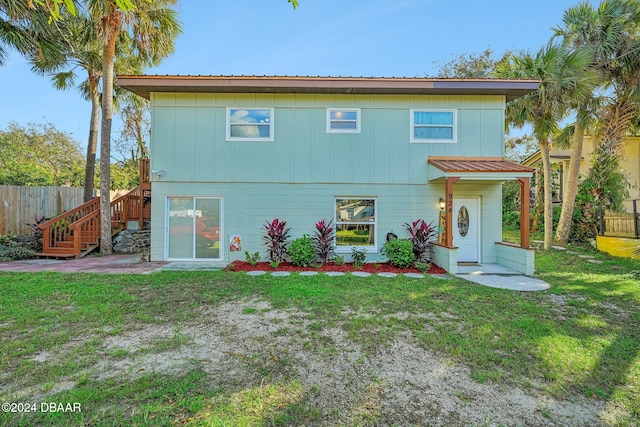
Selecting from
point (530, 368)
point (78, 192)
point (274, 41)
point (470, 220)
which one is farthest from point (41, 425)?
point (274, 41)

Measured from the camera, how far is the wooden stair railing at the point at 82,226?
8.88 meters

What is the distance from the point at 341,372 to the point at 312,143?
22.4 ft

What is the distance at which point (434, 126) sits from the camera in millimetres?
8742

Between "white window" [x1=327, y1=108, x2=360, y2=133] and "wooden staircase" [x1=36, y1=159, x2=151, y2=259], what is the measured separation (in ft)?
22.3

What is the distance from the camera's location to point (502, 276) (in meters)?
7.14

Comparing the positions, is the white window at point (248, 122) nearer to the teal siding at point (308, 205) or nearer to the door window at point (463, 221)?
the teal siding at point (308, 205)

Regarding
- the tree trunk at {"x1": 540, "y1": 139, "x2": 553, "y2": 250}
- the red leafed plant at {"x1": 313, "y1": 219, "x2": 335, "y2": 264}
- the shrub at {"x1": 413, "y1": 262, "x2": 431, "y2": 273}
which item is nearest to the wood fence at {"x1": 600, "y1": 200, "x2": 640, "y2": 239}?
the tree trunk at {"x1": 540, "y1": 139, "x2": 553, "y2": 250}

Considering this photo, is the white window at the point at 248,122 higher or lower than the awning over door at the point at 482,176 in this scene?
higher

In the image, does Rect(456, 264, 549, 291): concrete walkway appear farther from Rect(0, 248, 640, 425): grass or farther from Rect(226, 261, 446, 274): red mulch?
Rect(226, 261, 446, 274): red mulch

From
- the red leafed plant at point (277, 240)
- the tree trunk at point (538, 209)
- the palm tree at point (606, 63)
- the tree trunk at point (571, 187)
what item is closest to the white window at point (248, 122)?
the red leafed plant at point (277, 240)

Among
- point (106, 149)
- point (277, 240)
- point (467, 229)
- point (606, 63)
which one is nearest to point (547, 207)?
point (467, 229)

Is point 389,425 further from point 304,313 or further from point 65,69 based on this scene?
point 65,69

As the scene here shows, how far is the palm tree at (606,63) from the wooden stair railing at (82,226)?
15.7 m

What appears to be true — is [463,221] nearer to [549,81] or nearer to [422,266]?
[422,266]
